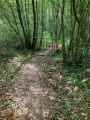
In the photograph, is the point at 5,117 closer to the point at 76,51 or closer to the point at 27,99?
the point at 27,99

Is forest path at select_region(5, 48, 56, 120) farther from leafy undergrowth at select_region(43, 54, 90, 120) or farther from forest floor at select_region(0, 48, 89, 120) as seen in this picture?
leafy undergrowth at select_region(43, 54, 90, 120)

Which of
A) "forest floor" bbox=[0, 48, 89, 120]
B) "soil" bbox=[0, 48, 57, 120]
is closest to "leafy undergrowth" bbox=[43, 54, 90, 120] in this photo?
"forest floor" bbox=[0, 48, 89, 120]

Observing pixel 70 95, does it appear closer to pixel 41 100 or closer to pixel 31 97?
pixel 41 100

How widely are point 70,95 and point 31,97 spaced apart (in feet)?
5.62

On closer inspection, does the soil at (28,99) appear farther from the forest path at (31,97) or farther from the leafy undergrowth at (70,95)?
the leafy undergrowth at (70,95)

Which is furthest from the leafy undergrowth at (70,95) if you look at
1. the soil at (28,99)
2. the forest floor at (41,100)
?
the soil at (28,99)

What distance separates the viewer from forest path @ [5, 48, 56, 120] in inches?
140

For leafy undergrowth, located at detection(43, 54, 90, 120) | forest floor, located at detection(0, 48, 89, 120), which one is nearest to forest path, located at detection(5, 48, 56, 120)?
forest floor, located at detection(0, 48, 89, 120)

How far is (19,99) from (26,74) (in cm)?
222

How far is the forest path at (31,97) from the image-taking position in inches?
140

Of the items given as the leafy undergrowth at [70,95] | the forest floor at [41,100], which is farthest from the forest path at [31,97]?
the leafy undergrowth at [70,95]

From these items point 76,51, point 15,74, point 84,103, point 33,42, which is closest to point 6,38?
point 33,42

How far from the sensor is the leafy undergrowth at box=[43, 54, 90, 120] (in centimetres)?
348

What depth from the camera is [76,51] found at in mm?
6512
